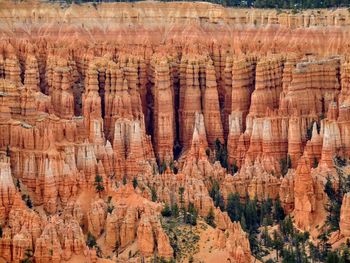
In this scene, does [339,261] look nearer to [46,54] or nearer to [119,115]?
[119,115]

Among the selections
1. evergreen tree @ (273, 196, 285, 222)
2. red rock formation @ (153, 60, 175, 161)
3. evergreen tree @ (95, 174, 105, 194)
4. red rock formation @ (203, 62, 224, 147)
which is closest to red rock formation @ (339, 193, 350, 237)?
evergreen tree @ (273, 196, 285, 222)

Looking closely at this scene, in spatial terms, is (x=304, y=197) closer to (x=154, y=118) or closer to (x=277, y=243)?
(x=277, y=243)

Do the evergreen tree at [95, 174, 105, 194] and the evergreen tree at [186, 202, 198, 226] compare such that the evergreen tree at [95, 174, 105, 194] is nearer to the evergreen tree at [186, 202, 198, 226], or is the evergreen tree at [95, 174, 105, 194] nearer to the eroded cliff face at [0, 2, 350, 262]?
the eroded cliff face at [0, 2, 350, 262]

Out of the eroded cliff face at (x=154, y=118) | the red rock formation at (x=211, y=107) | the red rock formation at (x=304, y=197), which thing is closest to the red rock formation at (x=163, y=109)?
the eroded cliff face at (x=154, y=118)

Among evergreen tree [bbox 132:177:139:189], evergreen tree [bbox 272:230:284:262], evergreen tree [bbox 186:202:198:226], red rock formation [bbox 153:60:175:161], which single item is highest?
red rock formation [bbox 153:60:175:161]

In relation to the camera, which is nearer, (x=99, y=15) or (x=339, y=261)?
(x=339, y=261)

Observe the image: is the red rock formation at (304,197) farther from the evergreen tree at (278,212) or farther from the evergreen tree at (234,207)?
the evergreen tree at (234,207)

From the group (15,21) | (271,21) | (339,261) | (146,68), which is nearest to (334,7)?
(271,21)

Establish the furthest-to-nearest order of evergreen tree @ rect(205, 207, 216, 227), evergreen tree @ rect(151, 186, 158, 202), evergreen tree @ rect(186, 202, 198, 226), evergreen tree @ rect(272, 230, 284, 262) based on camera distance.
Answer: evergreen tree @ rect(151, 186, 158, 202) < evergreen tree @ rect(272, 230, 284, 262) < evergreen tree @ rect(205, 207, 216, 227) < evergreen tree @ rect(186, 202, 198, 226)
